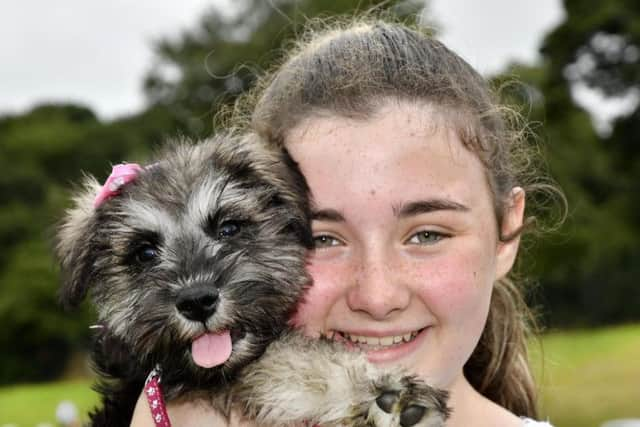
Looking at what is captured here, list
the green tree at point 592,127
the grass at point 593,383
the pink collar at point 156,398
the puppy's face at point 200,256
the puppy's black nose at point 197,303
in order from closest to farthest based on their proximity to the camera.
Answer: the puppy's black nose at point 197,303 < the puppy's face at point 200,256 < the pink collar at point 156,398 < the grass at point 593,383 < the green tree at point 592,127

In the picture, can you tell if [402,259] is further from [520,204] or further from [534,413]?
[534,413]

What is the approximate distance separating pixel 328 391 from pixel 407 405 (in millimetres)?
365

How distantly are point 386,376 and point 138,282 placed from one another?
1.11 m

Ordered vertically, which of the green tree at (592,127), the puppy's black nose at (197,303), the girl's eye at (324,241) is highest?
the green tree at (592,127)

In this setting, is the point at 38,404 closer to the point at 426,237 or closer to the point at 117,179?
the point at 117,179

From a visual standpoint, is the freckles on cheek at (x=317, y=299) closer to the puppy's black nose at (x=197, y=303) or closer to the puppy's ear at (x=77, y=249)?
the puppy's black nose at (x=197, y=303)

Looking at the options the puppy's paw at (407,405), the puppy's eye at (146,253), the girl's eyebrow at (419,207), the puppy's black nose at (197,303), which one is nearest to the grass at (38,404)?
the puppy's eye at (146,253)

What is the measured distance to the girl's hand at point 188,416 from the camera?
3.67m

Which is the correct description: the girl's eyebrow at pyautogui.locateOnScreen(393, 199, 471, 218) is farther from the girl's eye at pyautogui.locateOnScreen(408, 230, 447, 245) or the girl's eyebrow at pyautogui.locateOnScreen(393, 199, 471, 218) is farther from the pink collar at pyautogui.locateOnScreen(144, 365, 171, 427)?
the pink collar at pyautogui.locateOnScreen(144, 365, 171, 427)

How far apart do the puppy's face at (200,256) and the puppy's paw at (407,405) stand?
0.62 meters

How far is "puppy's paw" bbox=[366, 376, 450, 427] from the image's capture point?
3.13 meters

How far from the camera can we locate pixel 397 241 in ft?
12.1

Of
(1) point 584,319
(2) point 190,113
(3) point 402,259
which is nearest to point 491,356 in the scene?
(3) point 402,259

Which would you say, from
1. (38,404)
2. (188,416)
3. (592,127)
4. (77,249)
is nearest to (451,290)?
(188,416)
